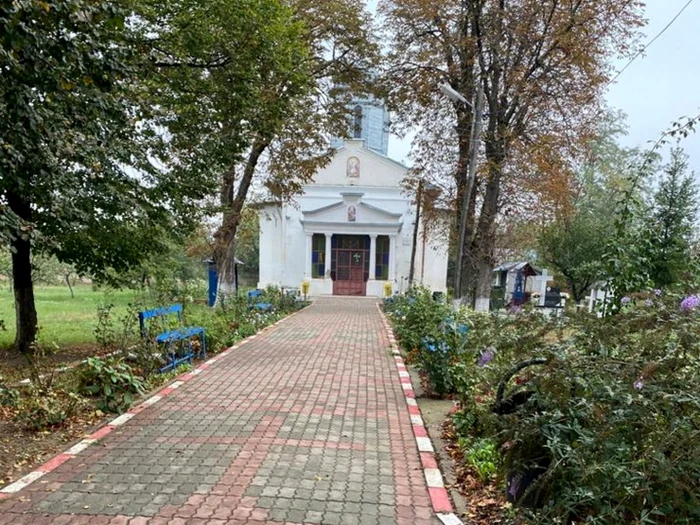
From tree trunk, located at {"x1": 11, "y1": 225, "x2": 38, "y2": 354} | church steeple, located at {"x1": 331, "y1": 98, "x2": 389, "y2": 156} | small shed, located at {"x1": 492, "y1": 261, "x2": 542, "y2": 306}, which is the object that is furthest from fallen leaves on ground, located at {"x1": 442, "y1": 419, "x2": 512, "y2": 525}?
small shed, located at {"x1": 492, "y1": 261, "x2": 542, "y2": 306}

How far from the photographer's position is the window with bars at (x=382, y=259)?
3002 cm

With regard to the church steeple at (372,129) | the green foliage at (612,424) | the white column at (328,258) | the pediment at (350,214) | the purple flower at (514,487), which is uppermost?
the church steeple at (372,129)

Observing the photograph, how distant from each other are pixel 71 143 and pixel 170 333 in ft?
9.98

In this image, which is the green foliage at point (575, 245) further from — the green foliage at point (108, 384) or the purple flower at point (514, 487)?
the purple flower at point (514, 487)

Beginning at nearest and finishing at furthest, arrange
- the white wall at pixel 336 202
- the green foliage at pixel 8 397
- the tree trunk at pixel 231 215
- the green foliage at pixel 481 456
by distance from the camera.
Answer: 1. the green foliage at pixel 481 456
2. the green foliage at pixel 8 397
3. the tree trunk at pixel 231 215
4. the white wall at pixel 336 202

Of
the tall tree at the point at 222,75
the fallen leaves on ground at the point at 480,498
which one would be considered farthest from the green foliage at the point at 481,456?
the tall tree at the point at 222,75

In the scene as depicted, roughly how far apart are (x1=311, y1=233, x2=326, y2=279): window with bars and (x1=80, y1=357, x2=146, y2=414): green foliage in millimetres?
24246

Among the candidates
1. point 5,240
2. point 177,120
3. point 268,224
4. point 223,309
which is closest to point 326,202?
point 268,224

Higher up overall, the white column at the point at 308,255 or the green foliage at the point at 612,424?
the white column at the point at 308,255

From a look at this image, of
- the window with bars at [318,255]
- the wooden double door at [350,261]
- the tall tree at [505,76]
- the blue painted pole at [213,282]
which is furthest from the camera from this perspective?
the window with bars at [318,255]

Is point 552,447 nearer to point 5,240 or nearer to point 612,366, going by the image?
point 612,366

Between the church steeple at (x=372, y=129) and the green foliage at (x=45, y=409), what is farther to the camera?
the church steeple at (x=372, y=129)

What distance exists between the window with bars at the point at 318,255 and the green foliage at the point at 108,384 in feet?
79.5

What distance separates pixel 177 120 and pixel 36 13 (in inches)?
246
